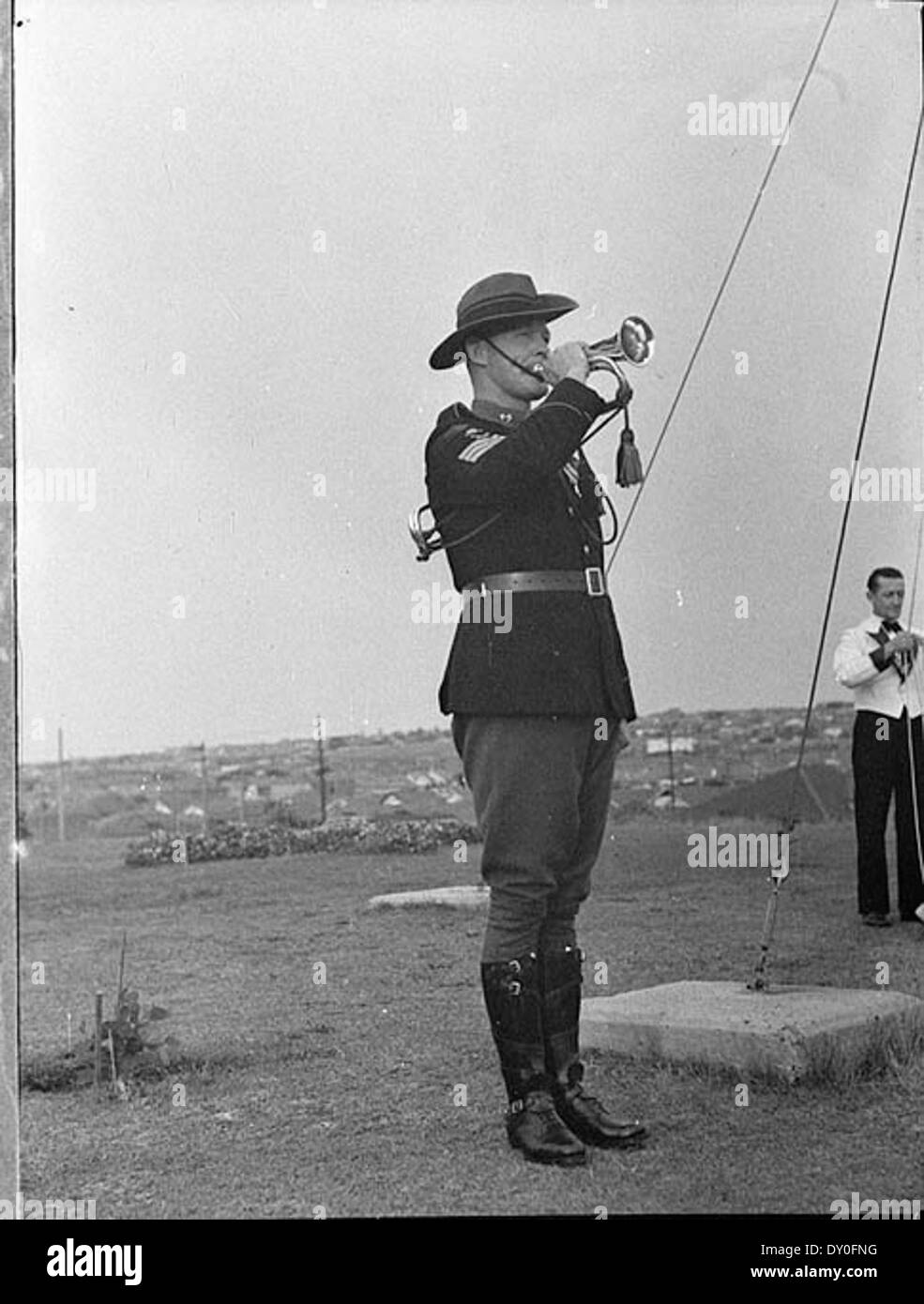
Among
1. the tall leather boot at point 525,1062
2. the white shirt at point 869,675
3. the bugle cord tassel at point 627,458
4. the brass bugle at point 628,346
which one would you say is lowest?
the tall leather boot at point 525,1062

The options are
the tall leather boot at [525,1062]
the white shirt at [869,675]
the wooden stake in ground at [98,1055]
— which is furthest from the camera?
the white shirt at [869,675]

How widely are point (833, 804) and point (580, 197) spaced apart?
5.15ft

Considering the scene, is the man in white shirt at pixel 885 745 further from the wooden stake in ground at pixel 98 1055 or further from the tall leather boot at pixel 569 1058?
the wooden stake in ground at pixel 98 1055

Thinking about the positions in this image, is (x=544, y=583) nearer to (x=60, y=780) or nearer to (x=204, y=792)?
(x=204, y=792)

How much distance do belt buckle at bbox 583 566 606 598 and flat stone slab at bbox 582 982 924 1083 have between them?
3.06 feet

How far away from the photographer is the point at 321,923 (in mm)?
3881

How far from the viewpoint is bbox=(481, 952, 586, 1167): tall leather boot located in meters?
3.70

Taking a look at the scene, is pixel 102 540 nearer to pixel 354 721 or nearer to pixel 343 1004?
pixel 354 721

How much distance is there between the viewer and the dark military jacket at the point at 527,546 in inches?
148

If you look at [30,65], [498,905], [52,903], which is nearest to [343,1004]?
[498,905]

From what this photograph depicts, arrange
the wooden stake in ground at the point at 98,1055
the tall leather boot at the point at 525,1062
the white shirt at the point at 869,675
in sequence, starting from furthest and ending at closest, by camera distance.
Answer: the white shirt at the point at 869,675
the wooden stake in ground at the point at 98,1055
the tall leather boot at the point at 525,1062

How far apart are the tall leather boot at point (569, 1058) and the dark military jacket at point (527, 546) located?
593 mm

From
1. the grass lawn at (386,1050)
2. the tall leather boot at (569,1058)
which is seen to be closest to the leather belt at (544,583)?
the grass lawn at (386,1050)

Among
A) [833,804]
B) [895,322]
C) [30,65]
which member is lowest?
[833,804]
